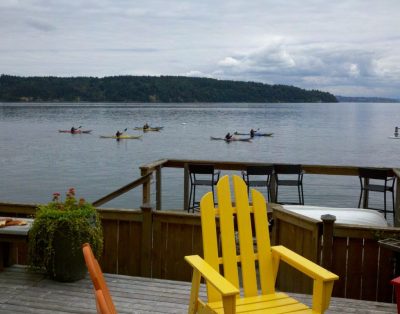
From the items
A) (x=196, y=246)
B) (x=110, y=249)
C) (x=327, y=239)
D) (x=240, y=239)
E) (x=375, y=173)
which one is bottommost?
(x=110, y=249)

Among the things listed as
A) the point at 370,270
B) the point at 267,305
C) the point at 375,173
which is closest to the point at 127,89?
the point at 375,173

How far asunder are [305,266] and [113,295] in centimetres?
185

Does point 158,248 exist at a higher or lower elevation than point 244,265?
lower

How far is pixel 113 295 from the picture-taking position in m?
4.46

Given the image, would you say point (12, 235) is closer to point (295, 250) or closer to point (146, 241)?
point (146, 241)

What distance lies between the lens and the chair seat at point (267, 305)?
326 cm

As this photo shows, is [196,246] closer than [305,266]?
No

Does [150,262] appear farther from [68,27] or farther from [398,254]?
[68,27]

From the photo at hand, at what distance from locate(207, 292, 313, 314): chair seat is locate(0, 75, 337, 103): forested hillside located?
121 meters

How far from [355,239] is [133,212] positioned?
203 cm

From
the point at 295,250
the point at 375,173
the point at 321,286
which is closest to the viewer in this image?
the point at 321,286

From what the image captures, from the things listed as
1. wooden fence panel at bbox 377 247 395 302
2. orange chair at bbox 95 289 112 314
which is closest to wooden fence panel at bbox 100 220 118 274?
wooden fence panel at bbox 377 247 395 302

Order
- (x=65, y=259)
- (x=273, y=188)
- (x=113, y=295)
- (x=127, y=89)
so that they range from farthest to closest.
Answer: (x=127, y=89), (x=273, y=188), (x=65, y=259), (x=113, y=295)

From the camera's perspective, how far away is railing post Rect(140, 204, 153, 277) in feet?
16.5
